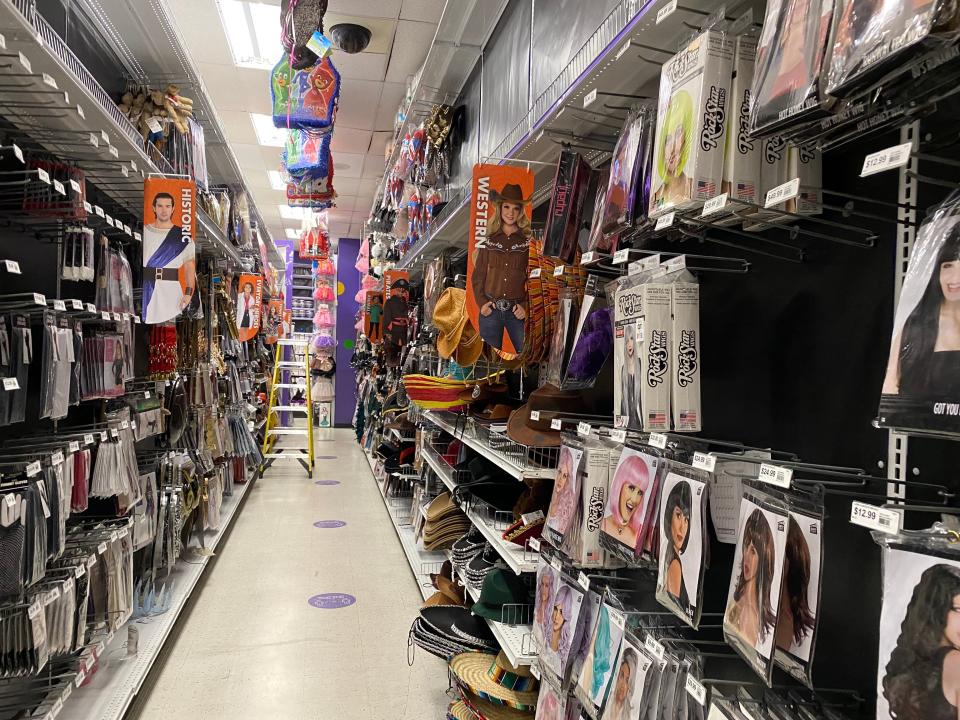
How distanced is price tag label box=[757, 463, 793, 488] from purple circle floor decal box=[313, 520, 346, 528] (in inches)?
223

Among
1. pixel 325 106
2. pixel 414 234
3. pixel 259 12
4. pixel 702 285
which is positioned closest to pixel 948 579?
A: pixel 702 285

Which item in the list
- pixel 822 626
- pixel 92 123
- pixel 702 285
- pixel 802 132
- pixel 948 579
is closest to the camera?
pixel 948 579

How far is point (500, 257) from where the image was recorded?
7.55 feet

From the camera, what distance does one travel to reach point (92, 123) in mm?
2467

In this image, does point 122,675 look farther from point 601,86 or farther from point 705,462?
point 601,86

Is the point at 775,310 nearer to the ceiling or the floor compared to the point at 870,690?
nearer to the ceiling

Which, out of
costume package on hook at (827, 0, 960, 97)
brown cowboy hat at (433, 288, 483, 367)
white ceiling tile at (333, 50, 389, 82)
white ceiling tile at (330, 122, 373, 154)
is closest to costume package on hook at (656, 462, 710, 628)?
costume package on hook at (827, 0, 960, 97)

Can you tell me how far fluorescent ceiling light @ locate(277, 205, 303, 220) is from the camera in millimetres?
11898

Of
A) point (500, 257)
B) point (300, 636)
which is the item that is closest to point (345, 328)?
point (300, 636)

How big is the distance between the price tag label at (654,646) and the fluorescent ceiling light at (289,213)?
11.2 meters

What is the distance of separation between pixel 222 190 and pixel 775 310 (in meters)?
5.35

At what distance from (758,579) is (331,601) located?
3.81m

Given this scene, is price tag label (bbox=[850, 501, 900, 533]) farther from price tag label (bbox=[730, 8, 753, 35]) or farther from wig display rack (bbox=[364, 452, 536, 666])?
wig display rack (bbox=[364, 452, 536, 666])

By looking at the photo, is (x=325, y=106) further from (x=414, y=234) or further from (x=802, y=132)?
(x=802, y=132)
